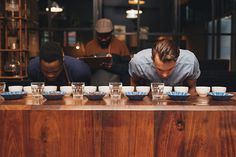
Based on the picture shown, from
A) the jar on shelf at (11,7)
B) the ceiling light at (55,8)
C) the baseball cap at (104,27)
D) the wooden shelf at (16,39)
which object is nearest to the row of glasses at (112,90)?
the baseball cap at (104,27)

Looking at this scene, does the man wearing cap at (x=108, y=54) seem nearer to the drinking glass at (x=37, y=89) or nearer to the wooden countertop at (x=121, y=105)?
the drinking glass at (x=37, y=89)

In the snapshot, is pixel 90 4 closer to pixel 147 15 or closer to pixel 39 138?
pixel 147 15

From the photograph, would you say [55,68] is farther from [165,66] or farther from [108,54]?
[108,54]

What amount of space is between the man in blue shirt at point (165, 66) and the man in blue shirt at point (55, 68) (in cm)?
49

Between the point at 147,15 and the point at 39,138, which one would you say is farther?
the point at 147,15

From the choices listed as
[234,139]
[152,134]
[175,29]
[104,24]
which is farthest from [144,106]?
[175,29]

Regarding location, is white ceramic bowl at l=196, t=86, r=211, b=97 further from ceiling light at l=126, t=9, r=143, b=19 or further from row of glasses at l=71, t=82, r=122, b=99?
ceiling light at l=126, t=9, r=143, b=19

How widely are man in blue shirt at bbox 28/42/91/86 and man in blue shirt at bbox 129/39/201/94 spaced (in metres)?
0.49

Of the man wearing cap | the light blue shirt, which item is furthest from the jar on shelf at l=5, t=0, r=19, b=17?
the light blue shirt

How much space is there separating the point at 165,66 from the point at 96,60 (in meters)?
1.47

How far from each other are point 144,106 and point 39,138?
586 mm

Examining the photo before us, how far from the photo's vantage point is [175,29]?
5.64 m

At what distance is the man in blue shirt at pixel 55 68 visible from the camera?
294 cm

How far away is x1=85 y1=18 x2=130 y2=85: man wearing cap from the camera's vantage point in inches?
167
